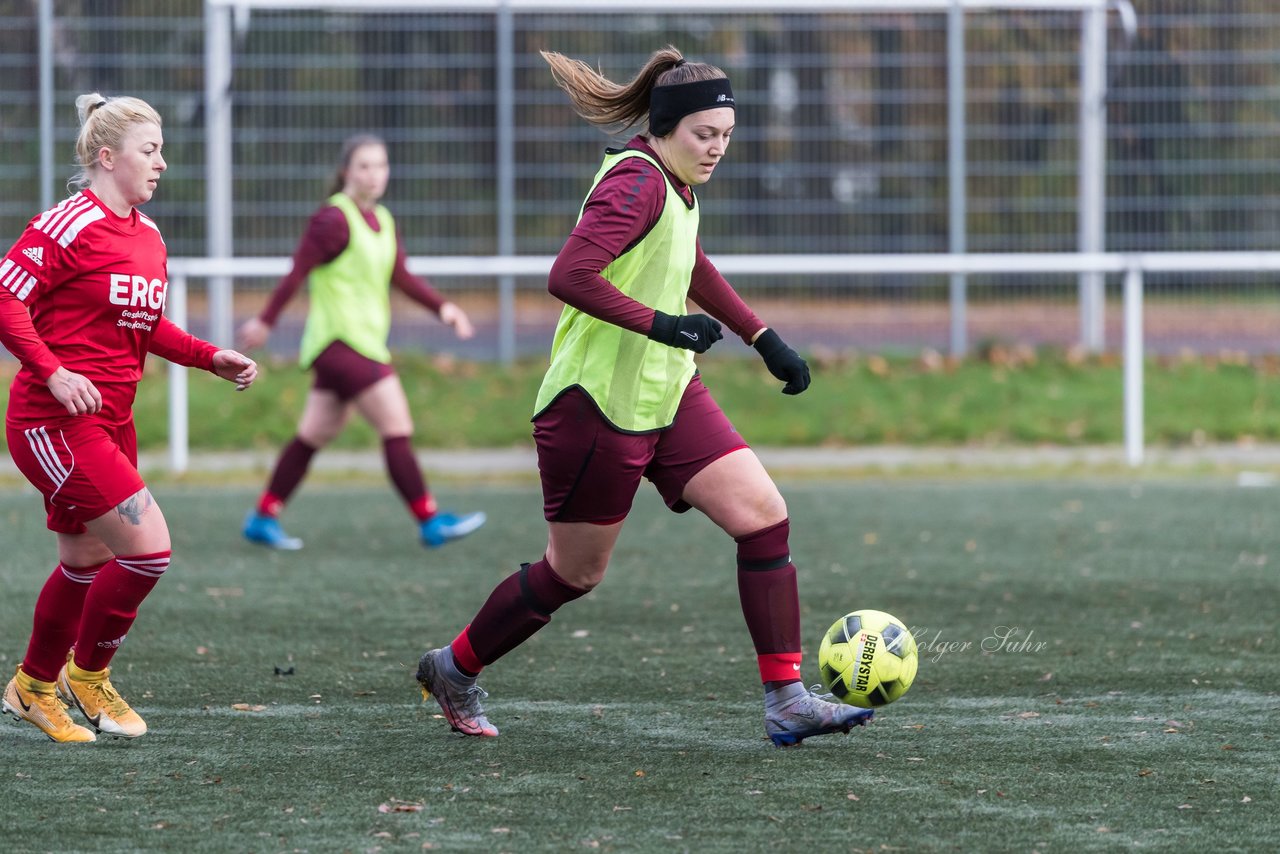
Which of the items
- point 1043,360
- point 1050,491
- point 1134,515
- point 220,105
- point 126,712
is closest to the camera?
point 126,712

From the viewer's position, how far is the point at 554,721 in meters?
4.98

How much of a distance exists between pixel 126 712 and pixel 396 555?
12.4 feet

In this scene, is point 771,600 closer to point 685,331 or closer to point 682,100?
point 685,331

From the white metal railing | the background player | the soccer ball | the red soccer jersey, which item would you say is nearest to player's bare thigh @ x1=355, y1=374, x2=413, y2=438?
the white metal railing

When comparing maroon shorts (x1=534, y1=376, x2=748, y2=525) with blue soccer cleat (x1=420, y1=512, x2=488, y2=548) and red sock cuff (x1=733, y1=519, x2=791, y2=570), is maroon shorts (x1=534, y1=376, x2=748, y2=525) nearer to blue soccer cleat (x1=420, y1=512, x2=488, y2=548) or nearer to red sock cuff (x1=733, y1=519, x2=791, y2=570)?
red sock cuff (x1=733, y1=519, x2=791, y2=570)

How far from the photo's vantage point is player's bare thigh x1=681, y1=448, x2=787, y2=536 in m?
4.64

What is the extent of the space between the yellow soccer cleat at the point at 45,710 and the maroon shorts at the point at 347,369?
3875mm

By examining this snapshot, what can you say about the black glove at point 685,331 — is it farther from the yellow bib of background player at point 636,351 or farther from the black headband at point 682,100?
the black headband at point 682,100

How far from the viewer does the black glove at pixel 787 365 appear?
15.2 ft

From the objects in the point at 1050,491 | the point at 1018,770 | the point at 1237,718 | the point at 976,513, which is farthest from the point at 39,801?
the point at 1050,491

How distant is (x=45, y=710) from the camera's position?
4.79 m

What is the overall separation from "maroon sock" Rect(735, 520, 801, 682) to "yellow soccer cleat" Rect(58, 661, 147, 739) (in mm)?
1638

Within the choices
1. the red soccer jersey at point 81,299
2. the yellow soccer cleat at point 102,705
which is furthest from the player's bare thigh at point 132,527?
the yellow soccer cleat at point 102,705

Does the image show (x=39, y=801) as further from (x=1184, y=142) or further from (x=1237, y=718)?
(x=1184, y=142)
